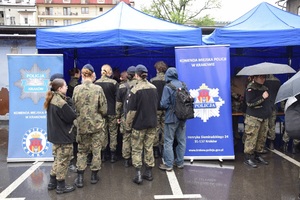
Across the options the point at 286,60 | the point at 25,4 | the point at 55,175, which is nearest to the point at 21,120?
the point at 55,175

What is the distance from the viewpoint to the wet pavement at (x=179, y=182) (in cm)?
396

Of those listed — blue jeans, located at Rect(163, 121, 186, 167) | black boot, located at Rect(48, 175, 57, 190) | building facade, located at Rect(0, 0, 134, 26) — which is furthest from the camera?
building facade, located at Rect(0, 0, 134, 26)

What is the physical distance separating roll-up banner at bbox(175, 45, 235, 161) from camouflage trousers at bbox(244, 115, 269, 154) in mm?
330

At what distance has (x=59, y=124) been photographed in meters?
3.81

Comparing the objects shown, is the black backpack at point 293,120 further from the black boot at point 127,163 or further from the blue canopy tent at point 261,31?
the black boot at point 127,163

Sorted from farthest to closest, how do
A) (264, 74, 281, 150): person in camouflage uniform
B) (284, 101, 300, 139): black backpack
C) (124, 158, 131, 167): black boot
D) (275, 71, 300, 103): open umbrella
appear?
(264, 74, 281, 150): person in camouflage uniform, (124, 158, 131, 167): black boot, (284, 101, 300, 139): black backpack, (275, 71, 300, 103): open umbrella

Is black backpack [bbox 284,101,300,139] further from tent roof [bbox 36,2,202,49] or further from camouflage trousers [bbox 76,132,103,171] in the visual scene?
tent roof [bbox 36,2,202,49]

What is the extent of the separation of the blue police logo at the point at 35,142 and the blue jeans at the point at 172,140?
2262 mm

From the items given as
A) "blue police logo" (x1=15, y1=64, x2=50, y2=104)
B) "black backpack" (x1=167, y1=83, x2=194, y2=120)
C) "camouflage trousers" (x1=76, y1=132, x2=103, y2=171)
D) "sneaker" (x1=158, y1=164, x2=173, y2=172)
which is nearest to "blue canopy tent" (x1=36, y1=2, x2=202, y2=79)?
"blue police logo" (x1=15, y1=64, x2=50, y2=104)

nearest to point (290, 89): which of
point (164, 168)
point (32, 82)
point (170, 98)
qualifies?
point (170, 98)

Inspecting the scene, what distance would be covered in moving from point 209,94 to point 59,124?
277 centimetres

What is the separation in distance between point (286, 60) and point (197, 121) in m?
4.51

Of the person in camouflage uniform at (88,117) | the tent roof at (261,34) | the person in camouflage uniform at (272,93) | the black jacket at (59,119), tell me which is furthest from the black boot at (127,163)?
the person in camouflage uniform at (272,93)

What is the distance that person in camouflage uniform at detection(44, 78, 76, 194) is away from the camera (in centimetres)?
377
